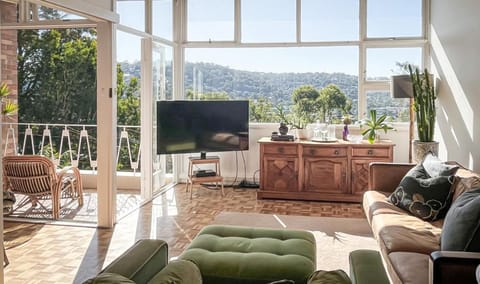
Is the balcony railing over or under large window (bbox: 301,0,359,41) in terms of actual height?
under

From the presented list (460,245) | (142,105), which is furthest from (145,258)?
(142,105)

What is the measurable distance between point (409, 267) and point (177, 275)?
123 cm

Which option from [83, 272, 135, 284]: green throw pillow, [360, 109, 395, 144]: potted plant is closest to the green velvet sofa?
[83, 272, 135, 284]: green throw pillow

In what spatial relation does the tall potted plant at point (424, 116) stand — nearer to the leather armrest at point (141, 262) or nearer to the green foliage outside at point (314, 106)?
the green foliage outside at point (314, 106)

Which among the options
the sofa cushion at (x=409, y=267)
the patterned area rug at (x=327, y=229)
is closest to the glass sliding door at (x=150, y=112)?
the patterned area rug at (x=327, y=229)

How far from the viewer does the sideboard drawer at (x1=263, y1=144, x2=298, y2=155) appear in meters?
5.79

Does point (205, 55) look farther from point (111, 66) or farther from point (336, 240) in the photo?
point (336, 240)

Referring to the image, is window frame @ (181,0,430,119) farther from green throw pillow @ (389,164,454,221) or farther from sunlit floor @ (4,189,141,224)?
green throw pillow @ (389,164,454,221)

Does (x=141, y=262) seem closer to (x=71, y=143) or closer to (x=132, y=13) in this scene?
(x=132, y=13)

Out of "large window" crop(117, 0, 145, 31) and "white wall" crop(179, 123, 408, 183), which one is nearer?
"large window" crop(117, 0, 145, 31)

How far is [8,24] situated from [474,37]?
466 cm

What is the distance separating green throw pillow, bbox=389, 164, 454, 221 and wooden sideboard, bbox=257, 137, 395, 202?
1978mm

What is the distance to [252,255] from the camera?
2488 millimetres

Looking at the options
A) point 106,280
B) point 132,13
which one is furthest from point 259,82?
point 106,280
